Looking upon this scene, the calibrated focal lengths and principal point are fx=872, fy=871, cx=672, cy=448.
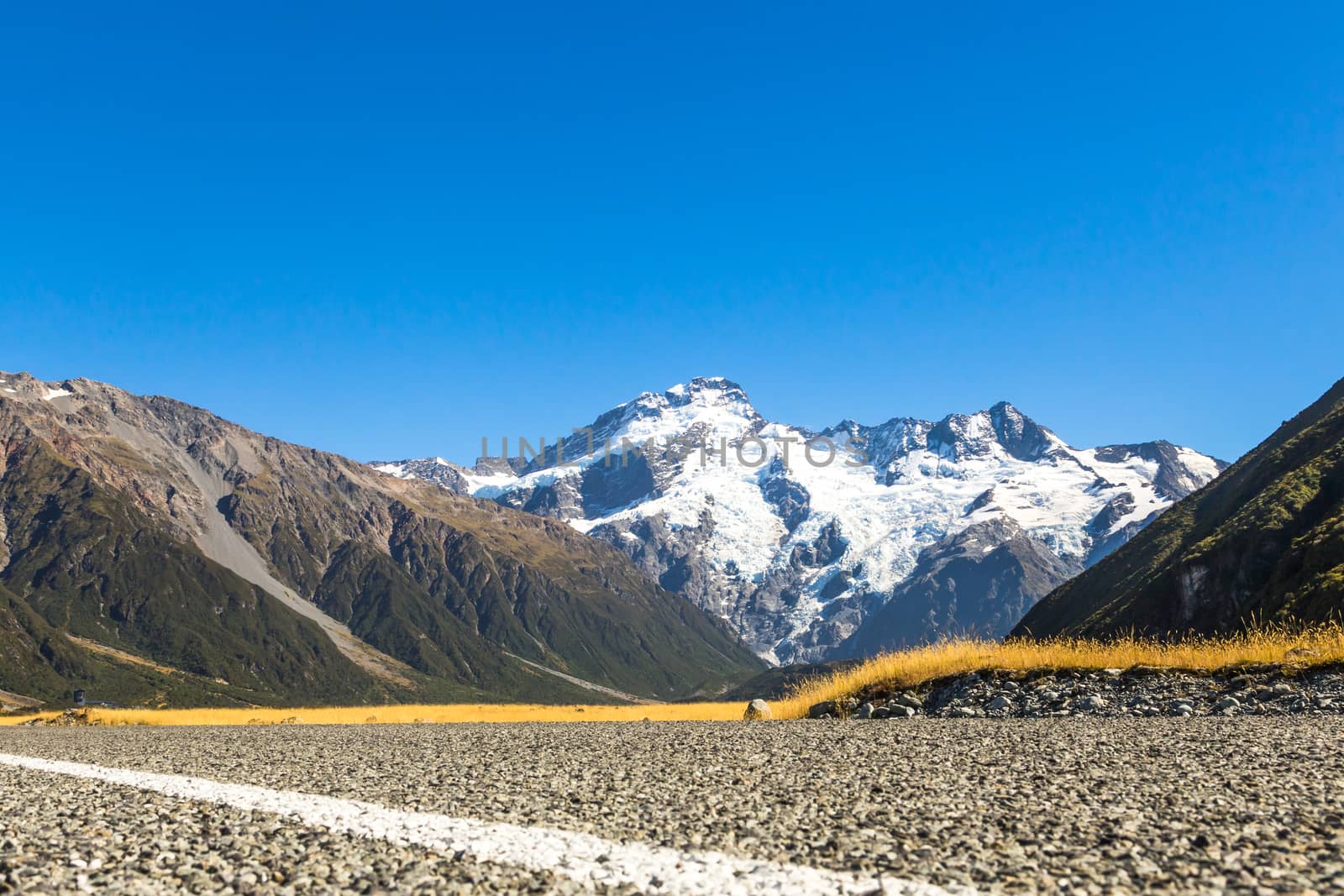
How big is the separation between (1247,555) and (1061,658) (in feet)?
162

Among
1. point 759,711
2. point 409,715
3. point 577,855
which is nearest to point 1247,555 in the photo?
point 759,711

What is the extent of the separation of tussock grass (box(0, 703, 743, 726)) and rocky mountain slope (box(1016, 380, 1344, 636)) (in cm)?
2892

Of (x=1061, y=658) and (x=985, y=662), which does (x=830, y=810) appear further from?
(x=985, y=662)

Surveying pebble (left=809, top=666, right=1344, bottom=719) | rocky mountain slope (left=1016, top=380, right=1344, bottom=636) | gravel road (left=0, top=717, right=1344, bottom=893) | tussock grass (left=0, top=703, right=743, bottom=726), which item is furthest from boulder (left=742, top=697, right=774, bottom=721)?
rocky mountain slope (left=1016, top=380, right=1344, bottom=636)

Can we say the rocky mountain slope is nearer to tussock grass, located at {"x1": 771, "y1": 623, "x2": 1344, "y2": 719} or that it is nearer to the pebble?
tussock grass, located at {"x1": 771, "y1": 623, "x2": 1344, "y2": 719}

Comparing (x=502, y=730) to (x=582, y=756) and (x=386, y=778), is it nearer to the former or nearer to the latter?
(x=582, y=756)

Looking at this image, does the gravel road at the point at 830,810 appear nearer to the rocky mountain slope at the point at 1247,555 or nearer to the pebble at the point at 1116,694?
the pebble at the point at 1116,694

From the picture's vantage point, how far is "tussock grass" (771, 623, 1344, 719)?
926 inches

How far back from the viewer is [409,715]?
4416 centimetres

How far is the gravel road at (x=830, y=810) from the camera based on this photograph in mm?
8000

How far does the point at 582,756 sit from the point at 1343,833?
40.7 ft

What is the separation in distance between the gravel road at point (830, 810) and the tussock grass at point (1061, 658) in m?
5.50

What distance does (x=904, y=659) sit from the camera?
30.5m

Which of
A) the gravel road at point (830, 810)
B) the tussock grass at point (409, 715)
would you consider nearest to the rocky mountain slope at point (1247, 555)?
the tussock grass at point (409, 715)
